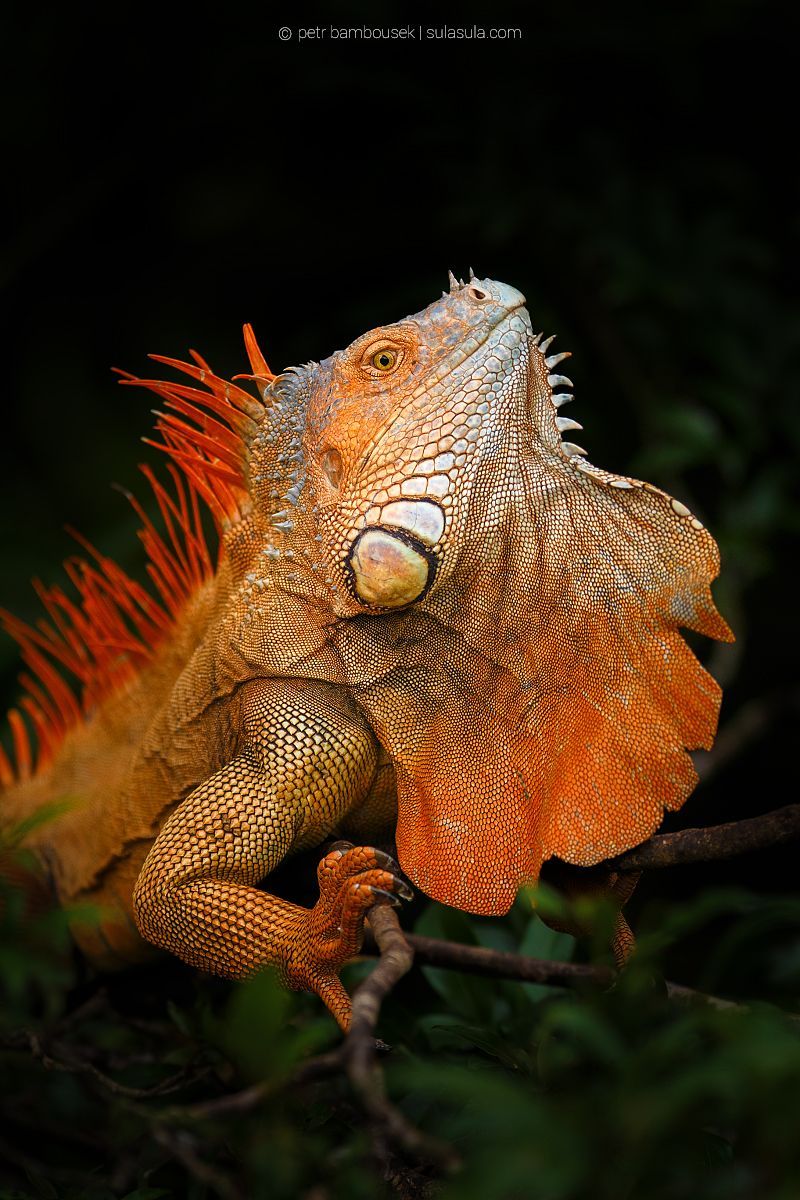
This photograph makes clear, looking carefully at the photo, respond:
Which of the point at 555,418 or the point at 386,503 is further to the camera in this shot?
the point at 555,418

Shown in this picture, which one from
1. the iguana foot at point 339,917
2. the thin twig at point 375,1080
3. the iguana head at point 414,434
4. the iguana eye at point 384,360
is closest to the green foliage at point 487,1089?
the thin twig at point 375,1080

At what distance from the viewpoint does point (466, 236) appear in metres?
6.32

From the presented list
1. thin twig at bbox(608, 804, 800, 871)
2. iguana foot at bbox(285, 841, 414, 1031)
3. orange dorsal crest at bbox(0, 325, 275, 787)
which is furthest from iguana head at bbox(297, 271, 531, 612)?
thin twig at bbox(608, 804, 800, 871)

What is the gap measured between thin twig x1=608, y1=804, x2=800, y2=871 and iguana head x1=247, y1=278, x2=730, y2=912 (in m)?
0.08

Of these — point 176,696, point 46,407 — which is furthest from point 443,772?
point 46,407

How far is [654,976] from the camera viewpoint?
2.49m

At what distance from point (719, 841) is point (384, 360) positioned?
60.1 inches

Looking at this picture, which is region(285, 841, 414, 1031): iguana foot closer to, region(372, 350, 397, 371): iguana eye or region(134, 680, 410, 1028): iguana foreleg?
region(134, 680, 410, 1028): iguana foreleg

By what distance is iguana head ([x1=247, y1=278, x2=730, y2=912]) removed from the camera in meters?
2.89

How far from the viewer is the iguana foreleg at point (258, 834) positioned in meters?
2.83

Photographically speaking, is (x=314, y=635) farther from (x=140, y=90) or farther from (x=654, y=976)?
(x=140, y=90)

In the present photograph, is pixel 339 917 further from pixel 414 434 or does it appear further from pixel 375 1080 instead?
pixel 414 434

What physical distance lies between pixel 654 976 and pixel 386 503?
1.32m

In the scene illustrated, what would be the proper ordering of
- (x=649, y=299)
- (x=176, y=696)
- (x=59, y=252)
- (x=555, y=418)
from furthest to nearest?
(x=59, y=252) → (x=649, y=299) → (x=176, y=696) → (x=555, y=418)
